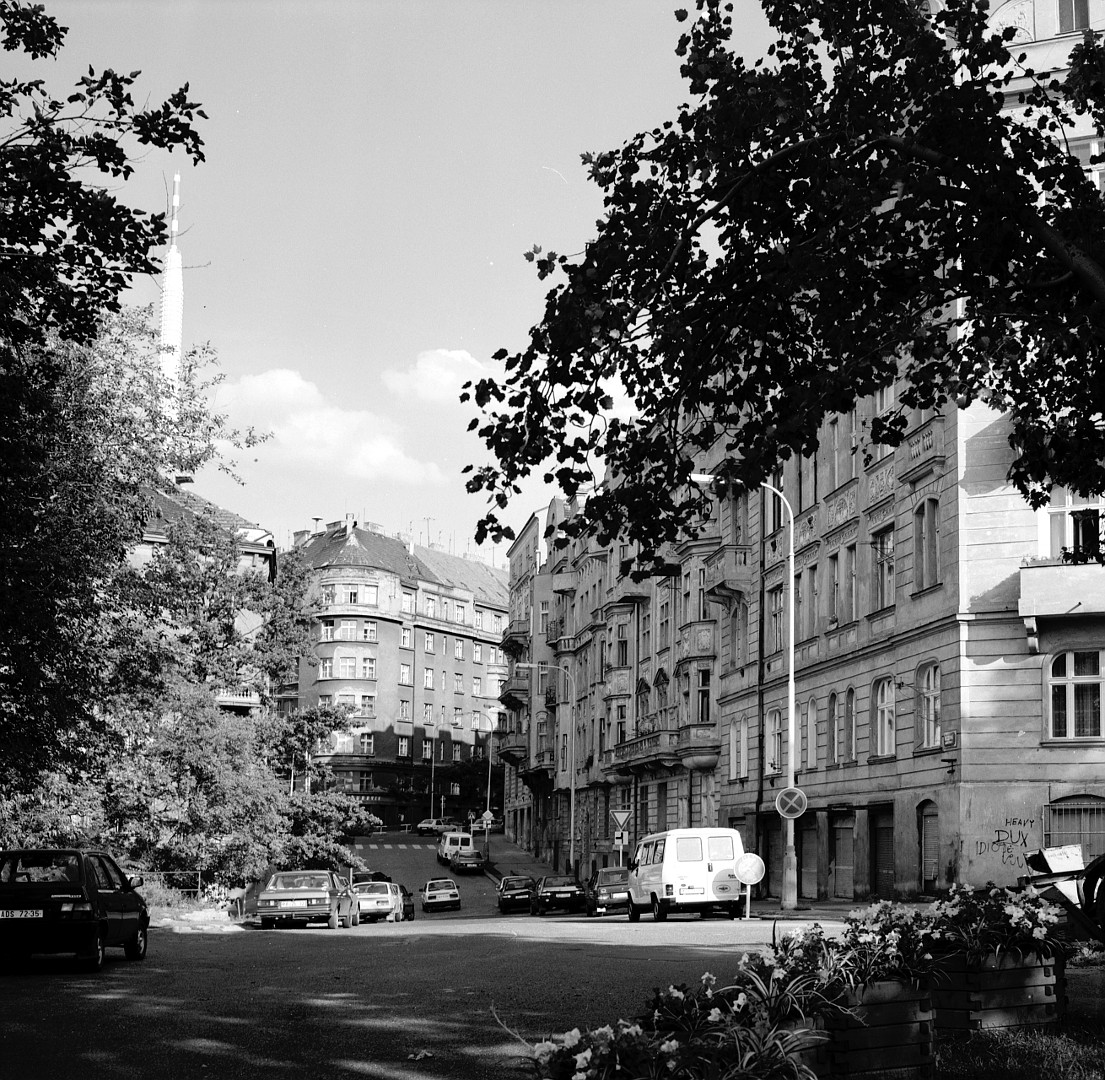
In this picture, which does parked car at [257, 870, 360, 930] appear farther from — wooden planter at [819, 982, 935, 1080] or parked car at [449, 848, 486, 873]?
parked car at [449, 848, 486, 873]

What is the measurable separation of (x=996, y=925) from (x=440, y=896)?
54.0 metres

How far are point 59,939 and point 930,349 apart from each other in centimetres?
1222

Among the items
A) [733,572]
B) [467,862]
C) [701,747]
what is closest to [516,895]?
[701,747]

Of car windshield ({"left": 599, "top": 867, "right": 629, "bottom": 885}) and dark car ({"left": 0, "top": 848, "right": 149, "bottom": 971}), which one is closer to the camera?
dark car ({"left": 0, "top": 848, "right": 149, "bottom": 971})

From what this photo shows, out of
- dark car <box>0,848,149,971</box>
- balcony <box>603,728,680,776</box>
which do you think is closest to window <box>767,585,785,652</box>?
balcony <box>603,728,680,776</box>

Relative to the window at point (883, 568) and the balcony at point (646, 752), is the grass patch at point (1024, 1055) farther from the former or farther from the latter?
the balcony at point (646, 752)

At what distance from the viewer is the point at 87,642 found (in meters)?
25.5

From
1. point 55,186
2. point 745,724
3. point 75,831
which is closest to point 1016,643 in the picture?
point 745,724

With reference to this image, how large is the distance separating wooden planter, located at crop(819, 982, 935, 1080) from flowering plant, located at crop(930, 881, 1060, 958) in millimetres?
1492

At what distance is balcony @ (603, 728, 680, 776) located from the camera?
62406 millimetres

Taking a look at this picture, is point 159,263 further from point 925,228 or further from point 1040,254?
point 1040,254

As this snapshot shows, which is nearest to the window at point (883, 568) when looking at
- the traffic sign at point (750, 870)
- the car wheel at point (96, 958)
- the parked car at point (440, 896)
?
the traffic sign at point (750, 870)

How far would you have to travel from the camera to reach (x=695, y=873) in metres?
37.6

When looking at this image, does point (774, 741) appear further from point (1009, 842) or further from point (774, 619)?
point (1009, 842)
